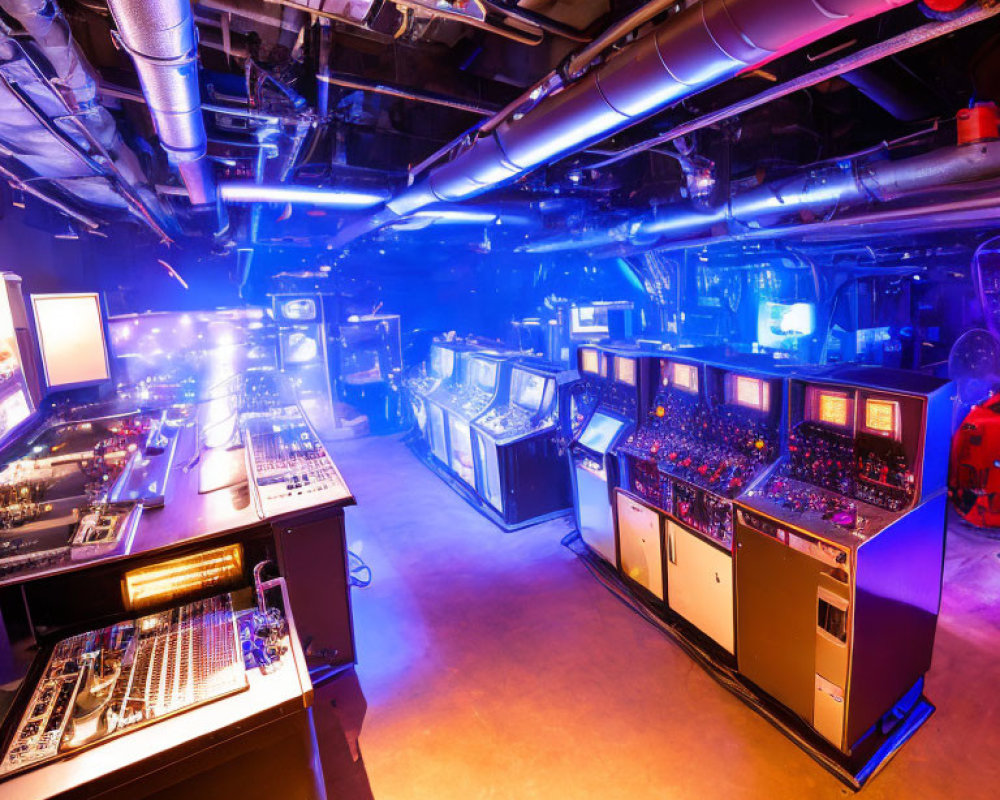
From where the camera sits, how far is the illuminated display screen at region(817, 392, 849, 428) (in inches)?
101

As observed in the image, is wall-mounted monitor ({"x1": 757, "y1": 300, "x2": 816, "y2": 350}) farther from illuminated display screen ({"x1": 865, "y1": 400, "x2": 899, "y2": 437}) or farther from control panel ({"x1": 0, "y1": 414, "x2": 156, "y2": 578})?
control panel ({"x1": 0, "y1": 414, "x2": 156, "y2": 578})

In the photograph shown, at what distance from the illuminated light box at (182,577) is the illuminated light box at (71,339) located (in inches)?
104

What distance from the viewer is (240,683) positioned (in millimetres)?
1776

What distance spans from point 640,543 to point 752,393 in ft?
4.51

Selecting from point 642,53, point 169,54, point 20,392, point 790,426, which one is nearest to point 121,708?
point 169,54

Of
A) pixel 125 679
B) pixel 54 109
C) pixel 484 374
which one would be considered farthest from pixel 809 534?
pixel 484 374

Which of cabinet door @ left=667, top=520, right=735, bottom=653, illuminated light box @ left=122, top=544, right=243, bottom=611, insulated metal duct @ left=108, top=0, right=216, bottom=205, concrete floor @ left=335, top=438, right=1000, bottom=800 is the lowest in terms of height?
concrete floor @ left=335, top=438, right=1000, bottom=800

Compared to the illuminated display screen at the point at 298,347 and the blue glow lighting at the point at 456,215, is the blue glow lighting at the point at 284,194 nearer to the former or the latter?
the blue glow lighting at the point at 456,215

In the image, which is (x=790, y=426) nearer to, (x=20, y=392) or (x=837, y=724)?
(x=837, y=724)

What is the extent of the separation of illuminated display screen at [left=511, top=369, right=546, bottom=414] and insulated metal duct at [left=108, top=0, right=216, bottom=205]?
11.7 ft

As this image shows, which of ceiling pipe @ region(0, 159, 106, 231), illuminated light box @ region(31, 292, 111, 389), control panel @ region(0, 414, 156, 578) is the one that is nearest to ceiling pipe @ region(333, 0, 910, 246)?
control panel @ region(0, 414, 156, 578)

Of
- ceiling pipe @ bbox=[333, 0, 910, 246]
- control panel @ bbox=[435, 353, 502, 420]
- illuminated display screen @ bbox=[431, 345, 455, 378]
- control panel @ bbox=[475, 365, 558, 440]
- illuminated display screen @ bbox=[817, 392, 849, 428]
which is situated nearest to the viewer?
ceiling pipe @ bbox=[333, 0, 910, 246]

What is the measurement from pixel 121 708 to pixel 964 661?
4.43 metres

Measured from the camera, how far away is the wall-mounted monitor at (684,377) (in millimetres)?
3447
